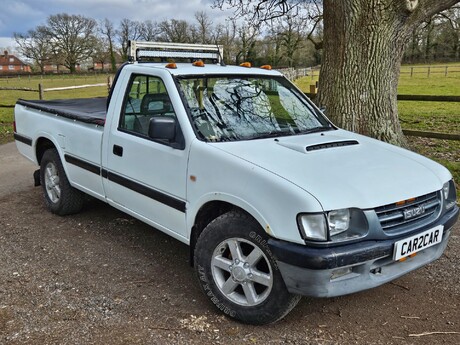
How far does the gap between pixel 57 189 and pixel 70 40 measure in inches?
2842

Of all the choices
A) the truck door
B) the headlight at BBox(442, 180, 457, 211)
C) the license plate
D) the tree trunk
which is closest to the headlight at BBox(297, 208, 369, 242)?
the license plate

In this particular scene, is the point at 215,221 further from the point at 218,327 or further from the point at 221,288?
the point at 218,327

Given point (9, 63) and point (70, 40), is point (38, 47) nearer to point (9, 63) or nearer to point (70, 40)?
point (70, 40)

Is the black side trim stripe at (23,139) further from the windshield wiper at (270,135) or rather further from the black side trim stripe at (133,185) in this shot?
the windshield wiper at (270,135)

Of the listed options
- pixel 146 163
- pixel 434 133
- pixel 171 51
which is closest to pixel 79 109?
pixel 171 51

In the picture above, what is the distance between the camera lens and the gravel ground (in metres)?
2.98

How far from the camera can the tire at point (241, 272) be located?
2.89 m

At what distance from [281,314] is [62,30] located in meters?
77.0

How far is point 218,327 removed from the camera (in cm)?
308

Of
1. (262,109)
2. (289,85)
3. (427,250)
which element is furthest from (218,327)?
(289,85)

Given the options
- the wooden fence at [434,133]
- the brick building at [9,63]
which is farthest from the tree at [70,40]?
the wooden fence at [434,133]

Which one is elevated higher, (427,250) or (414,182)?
(414,182)

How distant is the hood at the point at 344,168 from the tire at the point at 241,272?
0.44 metres

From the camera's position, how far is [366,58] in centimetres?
632
